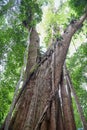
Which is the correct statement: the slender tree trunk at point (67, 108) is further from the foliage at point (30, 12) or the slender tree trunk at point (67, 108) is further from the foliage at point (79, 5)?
the foliage at point (79, 5)

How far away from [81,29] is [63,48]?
2.38 metres

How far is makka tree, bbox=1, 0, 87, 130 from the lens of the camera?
3.77 m

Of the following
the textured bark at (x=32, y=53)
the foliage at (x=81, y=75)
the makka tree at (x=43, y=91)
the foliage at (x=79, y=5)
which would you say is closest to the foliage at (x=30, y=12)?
the makka tree at (x=43, y=91)

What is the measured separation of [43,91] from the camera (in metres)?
4.36

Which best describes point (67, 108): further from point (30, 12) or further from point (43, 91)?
point (30, 12)

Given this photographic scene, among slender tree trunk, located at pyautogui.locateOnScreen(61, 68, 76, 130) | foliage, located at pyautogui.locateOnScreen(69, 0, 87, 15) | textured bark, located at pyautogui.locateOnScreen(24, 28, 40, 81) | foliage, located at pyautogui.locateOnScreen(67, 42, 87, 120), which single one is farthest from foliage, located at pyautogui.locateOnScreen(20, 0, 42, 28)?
slender tree trunk, located at pyautogui.locateOnScreen(61, 68, 76, 130)

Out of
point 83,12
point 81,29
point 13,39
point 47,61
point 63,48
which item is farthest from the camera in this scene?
point 81,29

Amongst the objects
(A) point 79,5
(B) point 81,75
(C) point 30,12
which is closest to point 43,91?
(C) point 30,12

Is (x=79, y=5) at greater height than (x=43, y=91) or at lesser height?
greater

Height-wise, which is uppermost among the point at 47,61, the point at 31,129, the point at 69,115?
the point at 47,61

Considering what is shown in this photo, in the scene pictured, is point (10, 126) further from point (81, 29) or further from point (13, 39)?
point (81, 29)

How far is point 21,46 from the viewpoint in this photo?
634 cm

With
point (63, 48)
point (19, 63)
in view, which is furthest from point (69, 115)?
point (19, 63)

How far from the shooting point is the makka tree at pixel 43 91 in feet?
12.4
